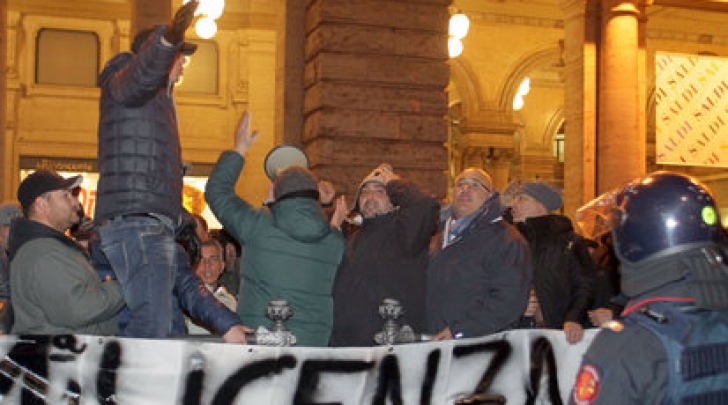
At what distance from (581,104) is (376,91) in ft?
25.1

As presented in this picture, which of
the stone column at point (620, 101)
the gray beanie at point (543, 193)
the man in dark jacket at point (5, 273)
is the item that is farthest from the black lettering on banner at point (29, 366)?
the stone column at point (620, 101)

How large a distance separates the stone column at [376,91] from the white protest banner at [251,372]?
6.31 meters

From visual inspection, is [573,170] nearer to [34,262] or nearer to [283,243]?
[283,243]

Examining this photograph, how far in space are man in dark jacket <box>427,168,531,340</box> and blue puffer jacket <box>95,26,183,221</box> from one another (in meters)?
1.72

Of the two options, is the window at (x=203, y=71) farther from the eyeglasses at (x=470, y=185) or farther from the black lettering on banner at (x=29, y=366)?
the black lettering on banner at (x=29, y=366)

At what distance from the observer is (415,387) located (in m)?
5.03

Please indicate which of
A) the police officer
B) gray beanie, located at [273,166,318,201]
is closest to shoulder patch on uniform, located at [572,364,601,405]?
the police officer

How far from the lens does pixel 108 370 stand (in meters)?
4.58

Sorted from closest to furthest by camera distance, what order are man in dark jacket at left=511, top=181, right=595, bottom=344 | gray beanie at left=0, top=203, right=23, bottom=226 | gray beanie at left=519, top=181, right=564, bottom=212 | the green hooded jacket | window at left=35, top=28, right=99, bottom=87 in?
the green hooded jacket → man in dark jacket at left=511, top=181, right=595, bottom=344 → gray beanie at left=519, top=181, right=564, bottom=212 → gray beanie at left=0, top=203, right=23, bottom=226 → window at left=35, top=28, right=99, bottom=87

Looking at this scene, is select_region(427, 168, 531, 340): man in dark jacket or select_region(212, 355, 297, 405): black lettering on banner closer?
select_region(212, 355, 297, 405): black lettering on banner

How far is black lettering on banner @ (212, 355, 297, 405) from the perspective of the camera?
466cm

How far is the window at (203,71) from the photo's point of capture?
2405cm

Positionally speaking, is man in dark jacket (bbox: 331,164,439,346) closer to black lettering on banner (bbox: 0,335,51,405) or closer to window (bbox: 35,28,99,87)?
black lettering on banner (bbox: 0,335,51,405)

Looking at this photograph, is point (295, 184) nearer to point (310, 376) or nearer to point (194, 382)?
point (310, 376)
